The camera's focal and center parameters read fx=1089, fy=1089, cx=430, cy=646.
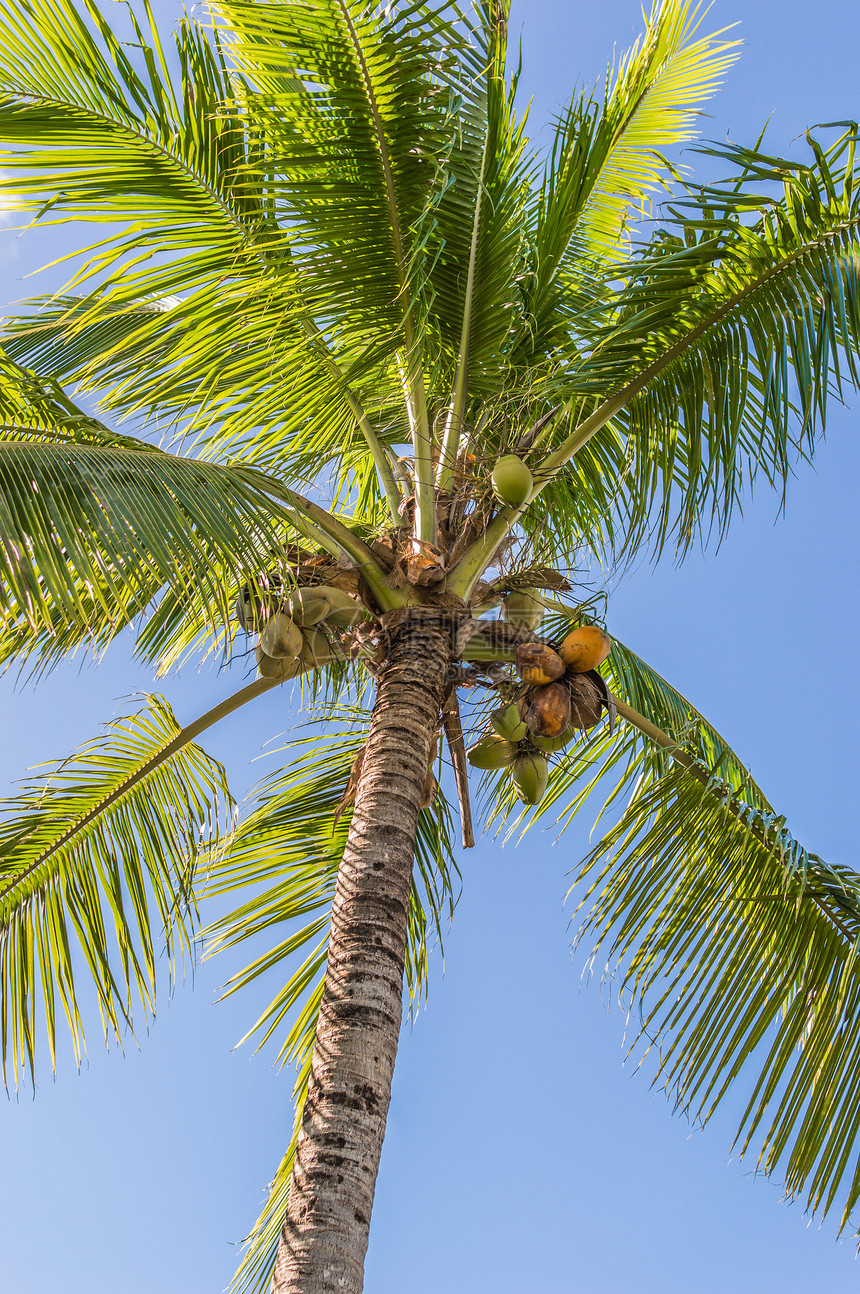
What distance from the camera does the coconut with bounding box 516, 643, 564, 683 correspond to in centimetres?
382

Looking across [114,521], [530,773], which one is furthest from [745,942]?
[114,521]

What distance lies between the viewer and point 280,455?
16.9ft

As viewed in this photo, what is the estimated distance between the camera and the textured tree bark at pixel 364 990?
2.52 metres

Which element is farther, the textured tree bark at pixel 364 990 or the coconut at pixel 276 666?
the coconut at pixel 276 666

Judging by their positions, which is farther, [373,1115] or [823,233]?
[823,233]

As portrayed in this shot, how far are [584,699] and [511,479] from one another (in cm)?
82

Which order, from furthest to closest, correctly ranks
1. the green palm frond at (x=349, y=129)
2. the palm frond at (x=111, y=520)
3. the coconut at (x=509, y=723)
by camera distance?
the coconut at (x=509, y=723) < the green palm frond at (x=349, y=129) < the palm frond at (x=111, y=520)

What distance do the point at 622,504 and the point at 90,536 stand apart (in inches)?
112

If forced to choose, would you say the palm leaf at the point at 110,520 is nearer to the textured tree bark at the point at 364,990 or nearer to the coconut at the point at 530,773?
the textured tree bark at the point at 364,990

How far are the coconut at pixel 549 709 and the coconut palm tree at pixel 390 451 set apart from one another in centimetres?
1

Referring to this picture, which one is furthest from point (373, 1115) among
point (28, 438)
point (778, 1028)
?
point (28, 438)

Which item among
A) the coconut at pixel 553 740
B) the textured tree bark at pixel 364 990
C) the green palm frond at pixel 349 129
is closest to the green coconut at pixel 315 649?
the textured tree bark at pixel 364 990

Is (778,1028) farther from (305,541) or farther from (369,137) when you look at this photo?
(369,137)

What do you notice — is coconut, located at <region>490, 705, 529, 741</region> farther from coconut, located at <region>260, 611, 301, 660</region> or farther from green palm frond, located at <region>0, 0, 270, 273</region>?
green palm frond, located at <region>0, 0, 270, 273</region>
